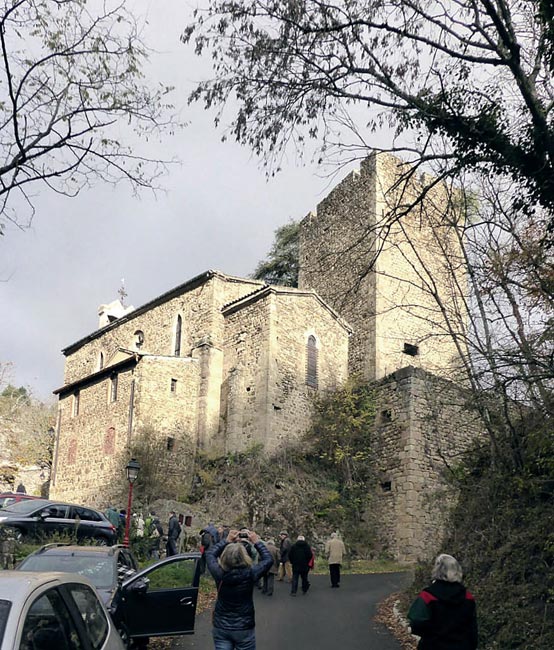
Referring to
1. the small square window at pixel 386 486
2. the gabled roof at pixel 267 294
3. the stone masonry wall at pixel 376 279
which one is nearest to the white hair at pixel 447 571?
the small square window at pixel 386 486

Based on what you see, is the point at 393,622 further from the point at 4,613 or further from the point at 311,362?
the point at 311,362

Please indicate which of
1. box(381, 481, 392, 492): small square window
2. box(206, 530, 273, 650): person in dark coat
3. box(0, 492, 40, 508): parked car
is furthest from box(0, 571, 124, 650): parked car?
box(381, 481, 392, 492): small square window

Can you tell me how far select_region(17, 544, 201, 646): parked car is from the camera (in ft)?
31.0

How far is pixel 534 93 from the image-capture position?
30.6 feet

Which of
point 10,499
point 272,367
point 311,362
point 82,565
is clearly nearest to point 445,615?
point 82,565

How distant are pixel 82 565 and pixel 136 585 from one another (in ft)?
4.55

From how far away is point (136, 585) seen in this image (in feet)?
30.6

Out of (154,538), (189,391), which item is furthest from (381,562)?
(189,391)

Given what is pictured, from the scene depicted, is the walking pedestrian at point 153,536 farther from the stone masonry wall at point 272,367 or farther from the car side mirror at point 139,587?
the car side mirror at point 139,587

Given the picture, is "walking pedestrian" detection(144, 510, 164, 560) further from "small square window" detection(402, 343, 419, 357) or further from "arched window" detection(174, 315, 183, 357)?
"small square window" detection(402, 343, 419, 357)

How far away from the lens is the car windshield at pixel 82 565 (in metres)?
10.1

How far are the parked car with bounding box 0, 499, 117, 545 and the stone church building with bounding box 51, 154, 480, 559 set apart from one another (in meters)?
9.22

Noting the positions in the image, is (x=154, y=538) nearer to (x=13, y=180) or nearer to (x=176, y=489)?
(x=176, y=489)

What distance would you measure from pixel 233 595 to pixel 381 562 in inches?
733
